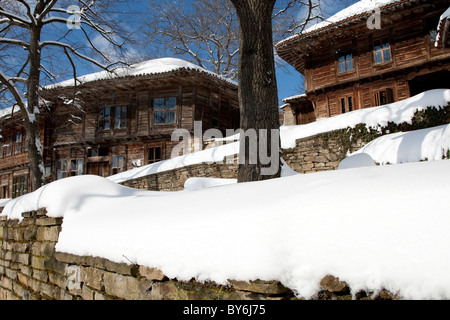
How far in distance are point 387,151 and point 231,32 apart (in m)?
16.1

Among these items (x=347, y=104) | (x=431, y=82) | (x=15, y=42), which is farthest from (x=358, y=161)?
(x=431, y=82)

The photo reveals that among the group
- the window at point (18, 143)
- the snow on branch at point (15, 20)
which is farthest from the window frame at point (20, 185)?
the snow on branch at point (15, 20)

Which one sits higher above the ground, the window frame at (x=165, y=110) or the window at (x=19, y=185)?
the window frame at (x=165, y=110)

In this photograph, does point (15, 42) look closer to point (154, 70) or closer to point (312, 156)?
point (154, 70)

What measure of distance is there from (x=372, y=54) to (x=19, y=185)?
23948 mm

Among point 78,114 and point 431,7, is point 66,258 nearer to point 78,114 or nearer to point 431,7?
point 431,7

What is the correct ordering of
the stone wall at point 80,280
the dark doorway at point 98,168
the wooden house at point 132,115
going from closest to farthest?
the stone wall at point 80,280
the wooden house at point 132,115
the dark doorway at point 98,168

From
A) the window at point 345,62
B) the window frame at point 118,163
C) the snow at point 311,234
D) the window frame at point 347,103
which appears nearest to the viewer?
the snow at point 311,234

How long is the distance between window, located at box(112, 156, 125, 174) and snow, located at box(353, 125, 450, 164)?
13.6 metres

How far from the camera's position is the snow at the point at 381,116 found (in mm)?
7234

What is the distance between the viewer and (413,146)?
19.5 ft

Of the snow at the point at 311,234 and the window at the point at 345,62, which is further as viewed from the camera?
Result: the window at the point at 345,62

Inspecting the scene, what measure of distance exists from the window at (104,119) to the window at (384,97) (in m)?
14.9

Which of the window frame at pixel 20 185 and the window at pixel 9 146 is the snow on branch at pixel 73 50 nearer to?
the window frame at pixel 20 185
